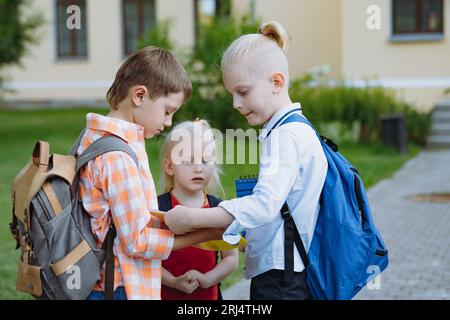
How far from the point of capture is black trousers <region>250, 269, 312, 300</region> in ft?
9.43

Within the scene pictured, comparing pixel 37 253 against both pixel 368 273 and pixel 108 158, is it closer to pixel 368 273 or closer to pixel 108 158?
pixel 108 158

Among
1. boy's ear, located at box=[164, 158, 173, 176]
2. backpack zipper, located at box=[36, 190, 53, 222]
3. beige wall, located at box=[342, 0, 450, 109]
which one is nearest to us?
backpack zipper, located at box=[36, 190, 53, 222]

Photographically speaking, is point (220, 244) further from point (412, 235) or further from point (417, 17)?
point (417, 17)

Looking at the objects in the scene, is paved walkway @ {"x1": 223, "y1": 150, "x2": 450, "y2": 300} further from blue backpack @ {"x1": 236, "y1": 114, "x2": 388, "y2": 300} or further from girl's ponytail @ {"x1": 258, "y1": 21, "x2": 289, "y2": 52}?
girl's ponytail @ {"x1": 258, "y1": 21, "x2": 289, "y2": 52}

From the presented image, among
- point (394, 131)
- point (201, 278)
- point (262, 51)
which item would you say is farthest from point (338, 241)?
point (394, 131)

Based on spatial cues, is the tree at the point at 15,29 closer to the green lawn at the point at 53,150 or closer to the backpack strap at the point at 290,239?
the green lawn at the point at 53,150

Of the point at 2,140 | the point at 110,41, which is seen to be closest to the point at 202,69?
the point at 2,140

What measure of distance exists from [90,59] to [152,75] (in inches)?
946

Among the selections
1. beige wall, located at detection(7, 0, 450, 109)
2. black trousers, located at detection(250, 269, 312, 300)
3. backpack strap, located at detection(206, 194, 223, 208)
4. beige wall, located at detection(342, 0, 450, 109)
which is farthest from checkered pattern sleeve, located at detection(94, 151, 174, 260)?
beige wall, located at detection(342, 0, 450, 109)

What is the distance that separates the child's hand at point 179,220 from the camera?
2.73 meters

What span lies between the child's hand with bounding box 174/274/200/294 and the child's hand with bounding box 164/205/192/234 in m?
0.64

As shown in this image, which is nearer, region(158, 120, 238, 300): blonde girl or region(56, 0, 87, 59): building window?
region(158, 120, 238, 300): blonde girl
